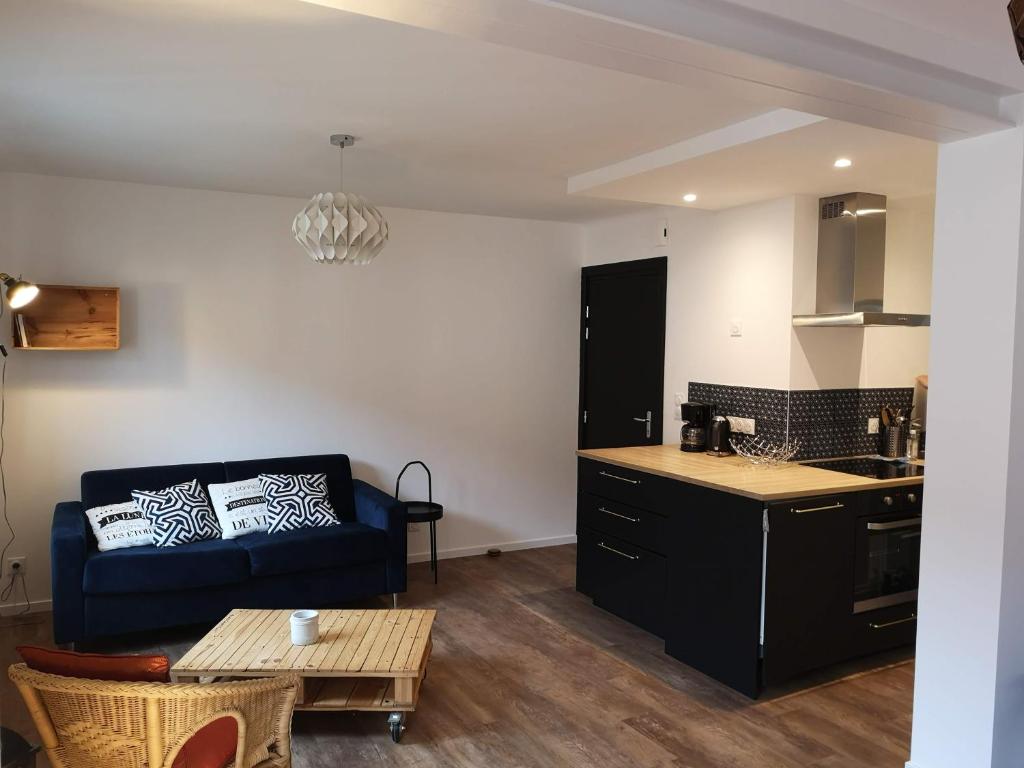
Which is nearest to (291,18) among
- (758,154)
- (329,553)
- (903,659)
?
(758,154)

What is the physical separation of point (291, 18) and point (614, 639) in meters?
3.23

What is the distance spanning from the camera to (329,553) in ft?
14.0

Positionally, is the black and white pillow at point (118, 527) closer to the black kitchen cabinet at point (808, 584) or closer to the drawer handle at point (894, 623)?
the black kitchen cabinet at point (808, 584)

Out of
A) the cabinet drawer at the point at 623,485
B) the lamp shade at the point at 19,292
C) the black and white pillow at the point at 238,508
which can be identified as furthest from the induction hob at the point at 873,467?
the lamp shade at the point at 19,292

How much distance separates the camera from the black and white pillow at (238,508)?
14.3ft

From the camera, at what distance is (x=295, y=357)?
199 inches

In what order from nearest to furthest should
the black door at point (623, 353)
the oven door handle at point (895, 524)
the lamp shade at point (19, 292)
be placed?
the oven door handle at point (895, 524) → the lamp shade at point (19, 292) → the black door at point (623, 353)

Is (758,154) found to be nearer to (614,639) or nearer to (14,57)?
(614,639)

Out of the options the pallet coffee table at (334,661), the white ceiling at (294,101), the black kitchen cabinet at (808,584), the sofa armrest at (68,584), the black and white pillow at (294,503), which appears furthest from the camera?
the black and white pillow at (294,503)

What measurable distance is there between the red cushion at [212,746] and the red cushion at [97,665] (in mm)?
217

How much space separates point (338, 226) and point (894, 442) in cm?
324

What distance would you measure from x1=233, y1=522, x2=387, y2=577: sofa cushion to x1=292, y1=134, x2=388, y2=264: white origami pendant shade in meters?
1.61

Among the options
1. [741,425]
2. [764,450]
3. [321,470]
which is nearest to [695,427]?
[741,425]

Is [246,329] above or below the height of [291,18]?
below
